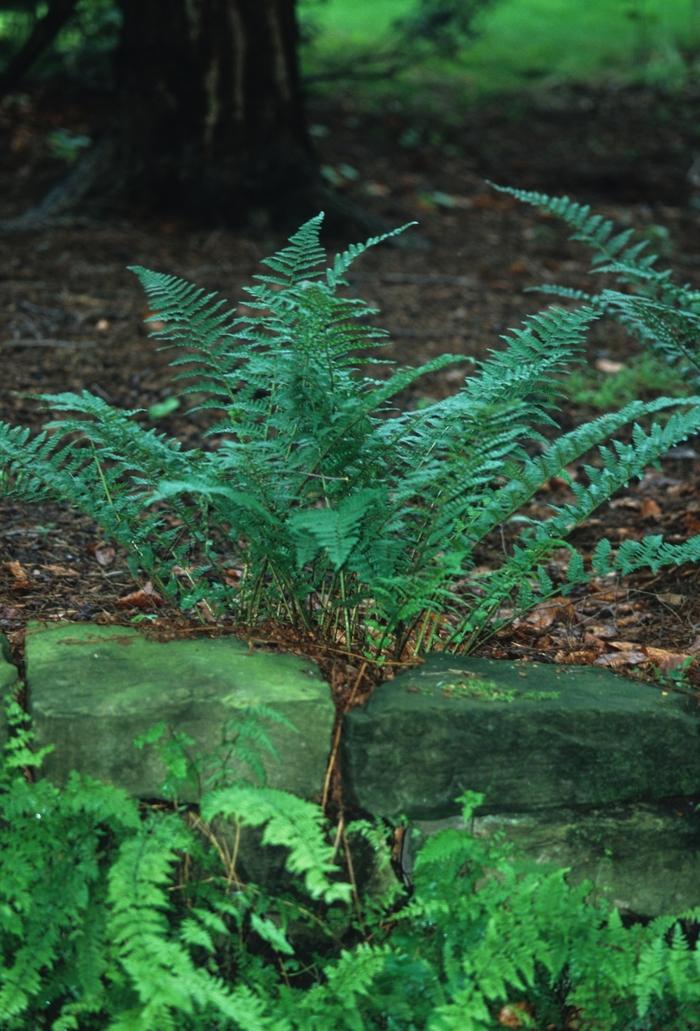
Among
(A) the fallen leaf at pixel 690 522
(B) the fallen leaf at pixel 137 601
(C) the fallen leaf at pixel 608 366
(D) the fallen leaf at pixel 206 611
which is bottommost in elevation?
(C) the fallen leaf at pixel 608 366

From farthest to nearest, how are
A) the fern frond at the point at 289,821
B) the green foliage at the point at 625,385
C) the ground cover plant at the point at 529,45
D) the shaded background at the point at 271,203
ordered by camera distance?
the ground cover plant at the point at 529,45
the green foliage at the point at 625,385
the shaded background at the point at 271,203
the fern frond at the point at 289,821

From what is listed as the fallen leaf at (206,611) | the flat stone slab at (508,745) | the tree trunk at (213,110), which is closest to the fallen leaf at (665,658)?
the flat stone slab at (508,745)

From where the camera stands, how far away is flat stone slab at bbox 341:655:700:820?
2.85m

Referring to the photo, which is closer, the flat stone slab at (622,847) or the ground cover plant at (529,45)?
the flat stone slab at (622,847)

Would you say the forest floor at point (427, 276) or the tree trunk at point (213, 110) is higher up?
the tree trunk at point (213, 110)

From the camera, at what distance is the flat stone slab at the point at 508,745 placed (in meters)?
2.85

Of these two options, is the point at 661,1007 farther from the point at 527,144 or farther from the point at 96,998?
the point at 527,144

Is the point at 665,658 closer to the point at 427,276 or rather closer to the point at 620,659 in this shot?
the point at 620,659

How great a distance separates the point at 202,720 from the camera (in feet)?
9.11

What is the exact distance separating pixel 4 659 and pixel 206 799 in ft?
2.23

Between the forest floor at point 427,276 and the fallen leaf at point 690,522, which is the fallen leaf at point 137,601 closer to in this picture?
the forest floor at point 427,276

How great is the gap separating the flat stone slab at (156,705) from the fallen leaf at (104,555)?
2.58ft

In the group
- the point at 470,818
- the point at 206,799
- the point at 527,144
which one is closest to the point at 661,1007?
the point at 470,818

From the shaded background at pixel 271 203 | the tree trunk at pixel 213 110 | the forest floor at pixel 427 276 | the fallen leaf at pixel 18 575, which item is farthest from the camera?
the tree trunk at pixel 213 110
